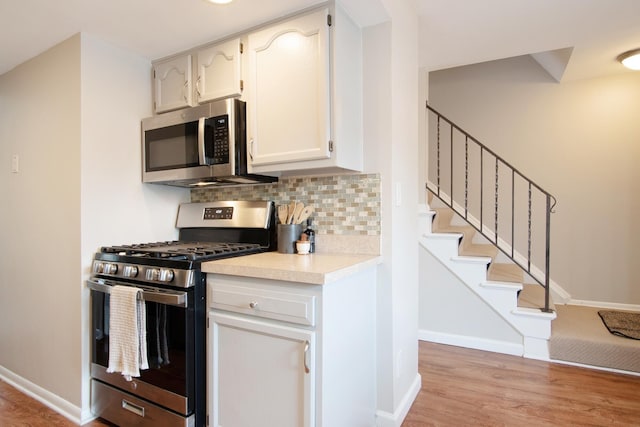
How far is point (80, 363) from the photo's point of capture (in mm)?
1974

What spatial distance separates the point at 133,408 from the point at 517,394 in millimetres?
2180

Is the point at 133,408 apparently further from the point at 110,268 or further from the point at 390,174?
the point at 390,174

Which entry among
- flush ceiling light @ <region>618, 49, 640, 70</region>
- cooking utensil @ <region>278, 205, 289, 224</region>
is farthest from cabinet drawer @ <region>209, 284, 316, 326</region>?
flush ceiling light @ <region>618, 49, 640, 70</region>

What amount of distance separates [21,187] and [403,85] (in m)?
2.47

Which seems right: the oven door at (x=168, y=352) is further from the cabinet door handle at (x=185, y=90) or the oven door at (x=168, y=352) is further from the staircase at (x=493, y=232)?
the staircase at (x=493, y=232)

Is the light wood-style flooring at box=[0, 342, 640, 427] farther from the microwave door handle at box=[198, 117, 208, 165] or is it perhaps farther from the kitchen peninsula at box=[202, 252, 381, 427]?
the microwave door handle at box=[198, 117, 208, 165]

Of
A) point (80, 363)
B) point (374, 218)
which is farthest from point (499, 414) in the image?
point (80, 363)

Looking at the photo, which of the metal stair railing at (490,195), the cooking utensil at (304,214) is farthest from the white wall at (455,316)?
the cooking utensil at (304,214)

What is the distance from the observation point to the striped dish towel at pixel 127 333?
1.68 metres

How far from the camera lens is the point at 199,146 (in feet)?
6.37

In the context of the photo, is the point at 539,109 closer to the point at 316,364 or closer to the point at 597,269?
the point at 597,269

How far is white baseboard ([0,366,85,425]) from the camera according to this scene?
1.98 m

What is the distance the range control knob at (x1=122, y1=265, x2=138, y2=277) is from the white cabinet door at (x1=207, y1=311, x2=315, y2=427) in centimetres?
47

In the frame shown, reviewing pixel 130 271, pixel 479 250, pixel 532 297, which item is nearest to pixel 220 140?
pixel 130 271
